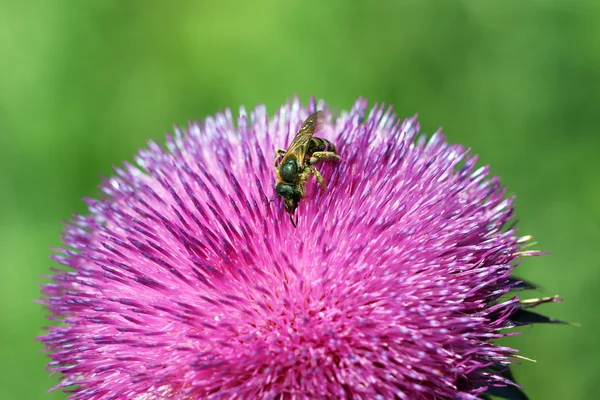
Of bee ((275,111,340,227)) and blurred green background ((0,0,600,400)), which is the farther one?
blurred green background ((0,0,600,400))

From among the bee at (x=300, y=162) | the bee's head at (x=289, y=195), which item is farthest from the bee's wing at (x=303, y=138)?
the bee's head at (x=289, y=195)

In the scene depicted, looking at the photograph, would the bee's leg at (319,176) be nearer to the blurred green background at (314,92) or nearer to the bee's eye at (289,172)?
the bee's eye at (289,172)

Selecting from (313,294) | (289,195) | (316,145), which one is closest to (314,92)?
(316,145)

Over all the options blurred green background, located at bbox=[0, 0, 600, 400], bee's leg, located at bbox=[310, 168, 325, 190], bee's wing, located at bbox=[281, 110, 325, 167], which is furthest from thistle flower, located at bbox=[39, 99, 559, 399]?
blurred green background, located at bbox=[0, 0, 600, 400]

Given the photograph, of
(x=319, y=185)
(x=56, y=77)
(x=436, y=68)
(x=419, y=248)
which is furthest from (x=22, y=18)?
(x=419, y=248)

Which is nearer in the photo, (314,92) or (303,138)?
(303,138)

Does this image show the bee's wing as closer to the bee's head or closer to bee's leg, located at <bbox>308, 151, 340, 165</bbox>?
bee's leg, located at <bbox>308, 151, 340, 165</bbox>

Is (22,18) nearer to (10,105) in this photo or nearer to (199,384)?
(10,105)

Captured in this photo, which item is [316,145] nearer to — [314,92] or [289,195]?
[289,195]
